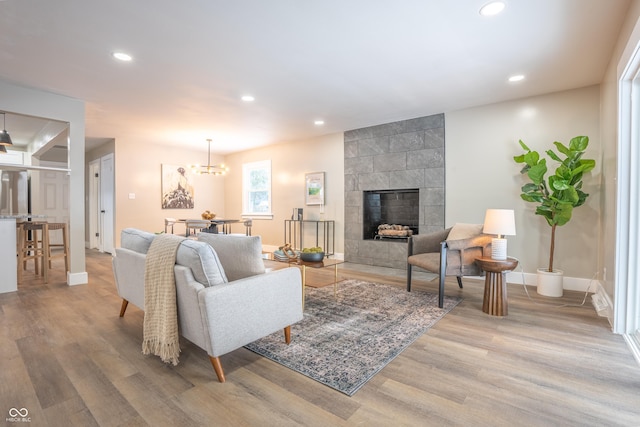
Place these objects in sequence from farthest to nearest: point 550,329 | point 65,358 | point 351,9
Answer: point 550,329 → point 351,9 → point 65,358

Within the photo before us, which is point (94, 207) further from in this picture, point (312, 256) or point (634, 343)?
point (634, 343)

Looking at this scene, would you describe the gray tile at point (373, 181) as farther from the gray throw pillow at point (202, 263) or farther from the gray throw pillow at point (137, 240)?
the gray throw pillow at point (202, 263)

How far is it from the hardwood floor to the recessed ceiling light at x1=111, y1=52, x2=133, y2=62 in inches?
95.7

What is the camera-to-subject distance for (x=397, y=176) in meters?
4.95

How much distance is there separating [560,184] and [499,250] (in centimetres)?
113

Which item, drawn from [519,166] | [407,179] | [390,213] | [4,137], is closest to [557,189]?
[519,166]

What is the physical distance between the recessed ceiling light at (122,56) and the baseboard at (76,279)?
280cm

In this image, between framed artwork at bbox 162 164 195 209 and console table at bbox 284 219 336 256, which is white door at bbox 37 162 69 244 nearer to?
framed artwork at bbox 162 164 195 209

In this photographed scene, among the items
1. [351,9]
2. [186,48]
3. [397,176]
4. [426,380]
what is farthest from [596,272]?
[186,48]

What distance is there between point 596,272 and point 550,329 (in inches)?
63.6

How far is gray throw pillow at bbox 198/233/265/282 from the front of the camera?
2055mm

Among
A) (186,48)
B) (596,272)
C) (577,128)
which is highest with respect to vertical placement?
(186,48)

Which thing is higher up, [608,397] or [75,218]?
[75,218]

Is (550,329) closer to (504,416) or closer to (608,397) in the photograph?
(608,397)
